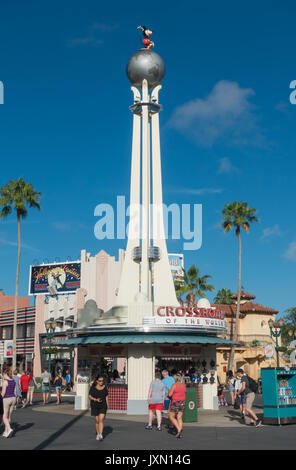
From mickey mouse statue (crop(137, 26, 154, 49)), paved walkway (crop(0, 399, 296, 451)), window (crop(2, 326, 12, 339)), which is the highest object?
mickey mouse statue (crop(137, 26, 154, 49))

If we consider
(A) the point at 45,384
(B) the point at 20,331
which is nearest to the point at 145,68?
(A) the point at 45,384

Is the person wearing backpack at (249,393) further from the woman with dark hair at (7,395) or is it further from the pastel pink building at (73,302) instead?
the pastel pink building at (73,302)

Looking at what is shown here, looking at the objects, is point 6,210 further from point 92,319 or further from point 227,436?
point 227,436

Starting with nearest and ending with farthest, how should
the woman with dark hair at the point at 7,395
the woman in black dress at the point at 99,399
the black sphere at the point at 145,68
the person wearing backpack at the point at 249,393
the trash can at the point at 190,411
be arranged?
the woman in black dress at the point at 99,399 < the woman with dark hair at the point at 7,395 < the person wearing backpack at the point at 249,393 < the trash can at the point at 190,411 < the black sphere at the point at 145,68

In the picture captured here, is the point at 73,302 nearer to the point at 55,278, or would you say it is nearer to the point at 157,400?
the point at 55,278

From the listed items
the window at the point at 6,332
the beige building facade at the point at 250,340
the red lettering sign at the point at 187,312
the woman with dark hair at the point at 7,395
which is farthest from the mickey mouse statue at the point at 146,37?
the window at the point at 6,332

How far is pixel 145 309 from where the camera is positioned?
81.0 feet

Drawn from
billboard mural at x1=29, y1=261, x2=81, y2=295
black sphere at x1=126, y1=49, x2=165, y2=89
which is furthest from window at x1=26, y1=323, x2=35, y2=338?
black sphere at x1=126, y1=49, x2=165, y2=89

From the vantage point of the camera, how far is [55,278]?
212 feet

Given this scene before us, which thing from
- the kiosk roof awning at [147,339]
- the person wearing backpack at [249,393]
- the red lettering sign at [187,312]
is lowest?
the person wearing backpack at [249,393]

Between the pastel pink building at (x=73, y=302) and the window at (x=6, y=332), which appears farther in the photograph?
the window at (x=6, y=332)

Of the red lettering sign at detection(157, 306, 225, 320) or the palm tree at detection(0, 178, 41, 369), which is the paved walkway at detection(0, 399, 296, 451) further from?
the palm tree at detection(0, 178, 41, 369)

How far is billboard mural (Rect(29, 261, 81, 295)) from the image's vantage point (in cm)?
Result: 6241

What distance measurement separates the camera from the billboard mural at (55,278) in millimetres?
62406
